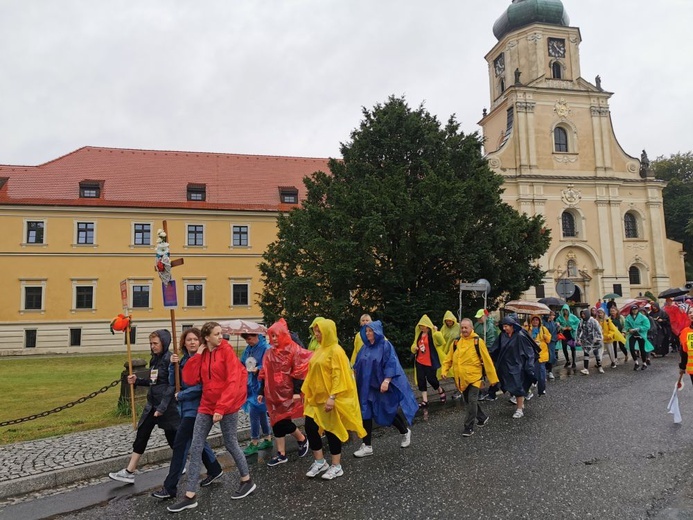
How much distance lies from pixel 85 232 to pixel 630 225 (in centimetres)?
4205

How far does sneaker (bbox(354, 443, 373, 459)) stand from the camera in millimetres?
6975

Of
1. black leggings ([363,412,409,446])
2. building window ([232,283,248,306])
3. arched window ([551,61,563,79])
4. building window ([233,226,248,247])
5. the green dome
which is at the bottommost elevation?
black leggings ([363,412,409,446])

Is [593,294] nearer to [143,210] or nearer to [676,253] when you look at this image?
[676,253]

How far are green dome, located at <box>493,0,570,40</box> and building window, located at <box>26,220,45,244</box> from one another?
134 ft

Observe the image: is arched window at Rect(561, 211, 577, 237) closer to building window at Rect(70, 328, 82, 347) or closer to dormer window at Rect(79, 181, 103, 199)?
dormer window at Rect(79, 181, 103, 199)

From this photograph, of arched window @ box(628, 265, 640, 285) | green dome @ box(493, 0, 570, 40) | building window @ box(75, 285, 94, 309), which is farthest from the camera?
green dome @ box(493, 0, 570, 40)

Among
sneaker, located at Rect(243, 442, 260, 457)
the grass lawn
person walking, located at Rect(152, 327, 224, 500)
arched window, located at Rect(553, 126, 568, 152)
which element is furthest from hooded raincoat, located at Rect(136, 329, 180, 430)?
arched window, located at Rect(553, 126, 568, 152)

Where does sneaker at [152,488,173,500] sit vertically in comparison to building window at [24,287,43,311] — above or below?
below

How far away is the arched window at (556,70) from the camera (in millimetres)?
44312

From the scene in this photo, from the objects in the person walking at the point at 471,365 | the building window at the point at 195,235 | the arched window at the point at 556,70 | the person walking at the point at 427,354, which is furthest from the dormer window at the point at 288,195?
the person walking at the point at 471,365

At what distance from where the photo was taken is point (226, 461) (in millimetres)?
7293

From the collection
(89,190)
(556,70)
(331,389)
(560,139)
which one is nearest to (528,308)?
(331,389)

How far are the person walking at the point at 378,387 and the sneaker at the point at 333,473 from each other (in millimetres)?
826

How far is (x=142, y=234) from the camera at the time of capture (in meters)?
34.0
